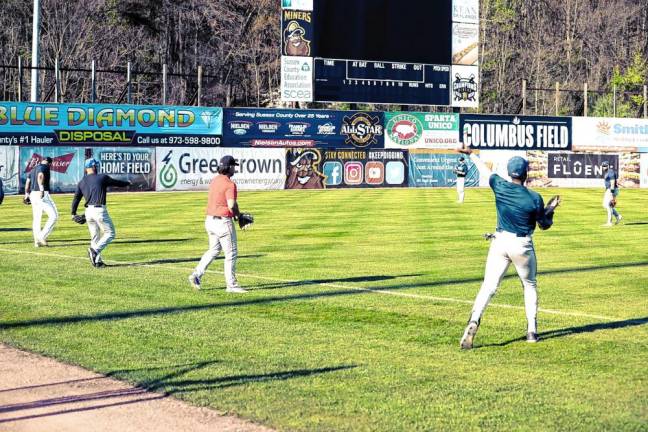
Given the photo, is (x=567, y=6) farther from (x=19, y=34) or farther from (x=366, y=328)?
(x=366, y=328)

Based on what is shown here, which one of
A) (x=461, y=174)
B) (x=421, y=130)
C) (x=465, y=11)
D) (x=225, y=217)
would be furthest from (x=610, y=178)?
(x=421, y=130)

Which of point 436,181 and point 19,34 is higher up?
point 19,34

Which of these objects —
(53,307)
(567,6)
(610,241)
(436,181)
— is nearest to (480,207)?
(610,241)

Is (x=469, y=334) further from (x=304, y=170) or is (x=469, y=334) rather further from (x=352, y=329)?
(x=304, y=170)

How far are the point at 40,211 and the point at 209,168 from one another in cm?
2959

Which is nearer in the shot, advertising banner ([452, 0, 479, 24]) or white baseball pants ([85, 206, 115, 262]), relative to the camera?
white baseball pants ([85, 206, 115, 262])

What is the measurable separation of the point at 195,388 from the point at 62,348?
7.63 feet

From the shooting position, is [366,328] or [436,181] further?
[436,181]

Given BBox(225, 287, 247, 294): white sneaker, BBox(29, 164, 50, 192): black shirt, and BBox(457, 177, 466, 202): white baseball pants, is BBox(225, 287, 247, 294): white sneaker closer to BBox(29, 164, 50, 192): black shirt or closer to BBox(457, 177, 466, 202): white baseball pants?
BBox(29, 164, 50, 192): black shirt

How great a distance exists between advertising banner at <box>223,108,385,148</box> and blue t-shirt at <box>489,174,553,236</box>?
42.8 meters

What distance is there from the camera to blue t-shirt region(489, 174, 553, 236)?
400 inches

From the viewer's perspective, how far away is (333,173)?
2131 inches

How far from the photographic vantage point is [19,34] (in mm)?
72812

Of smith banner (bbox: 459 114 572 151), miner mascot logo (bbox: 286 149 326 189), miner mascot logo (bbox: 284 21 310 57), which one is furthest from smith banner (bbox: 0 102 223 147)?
smith banner (bbox: 459 114 572 151)
